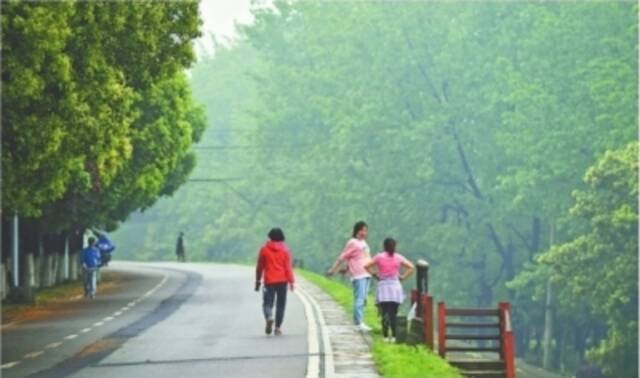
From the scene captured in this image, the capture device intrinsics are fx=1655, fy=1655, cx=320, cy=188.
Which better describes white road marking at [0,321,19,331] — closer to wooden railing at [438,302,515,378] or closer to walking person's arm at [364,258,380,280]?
walking person's arm at [364,258,380,280]

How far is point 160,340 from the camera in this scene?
28812 mm

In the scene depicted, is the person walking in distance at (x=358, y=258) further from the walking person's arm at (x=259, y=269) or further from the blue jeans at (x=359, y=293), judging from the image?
the walking person's arm at (x=259, y=269)

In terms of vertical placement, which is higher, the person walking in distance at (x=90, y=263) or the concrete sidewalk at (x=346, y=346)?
the person walking in distance at (x=90, y=263)

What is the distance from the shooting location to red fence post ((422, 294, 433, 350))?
26.6 m

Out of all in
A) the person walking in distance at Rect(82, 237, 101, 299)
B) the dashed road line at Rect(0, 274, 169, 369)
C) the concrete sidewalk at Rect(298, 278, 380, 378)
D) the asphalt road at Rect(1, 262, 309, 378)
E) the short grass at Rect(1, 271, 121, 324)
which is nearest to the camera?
the concrete sidewalk at Rect(298, 278, 380, 378)

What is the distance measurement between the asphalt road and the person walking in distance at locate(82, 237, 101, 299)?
430mm

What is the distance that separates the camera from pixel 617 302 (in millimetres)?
56500

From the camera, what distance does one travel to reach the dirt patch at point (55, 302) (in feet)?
126

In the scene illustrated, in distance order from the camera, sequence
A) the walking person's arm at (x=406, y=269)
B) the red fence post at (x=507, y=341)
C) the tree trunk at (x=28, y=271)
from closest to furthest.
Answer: the red fence post at (x=507, y=341) → the walking person's arm at (x=406, y=269) → the tree trunk at (x=28, y=271)

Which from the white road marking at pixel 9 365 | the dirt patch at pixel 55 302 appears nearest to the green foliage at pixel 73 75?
the dirt patch at pixel 55 302

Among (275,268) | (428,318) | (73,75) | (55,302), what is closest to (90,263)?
(55,302)

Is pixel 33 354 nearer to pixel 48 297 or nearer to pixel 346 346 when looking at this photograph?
pixel 346 346

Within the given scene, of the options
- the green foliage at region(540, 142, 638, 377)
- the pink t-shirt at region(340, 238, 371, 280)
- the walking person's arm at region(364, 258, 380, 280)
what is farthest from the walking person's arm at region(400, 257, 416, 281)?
the green foliage at region(540, 142, 638, 377)

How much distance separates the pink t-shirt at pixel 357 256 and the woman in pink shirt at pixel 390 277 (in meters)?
1.07
